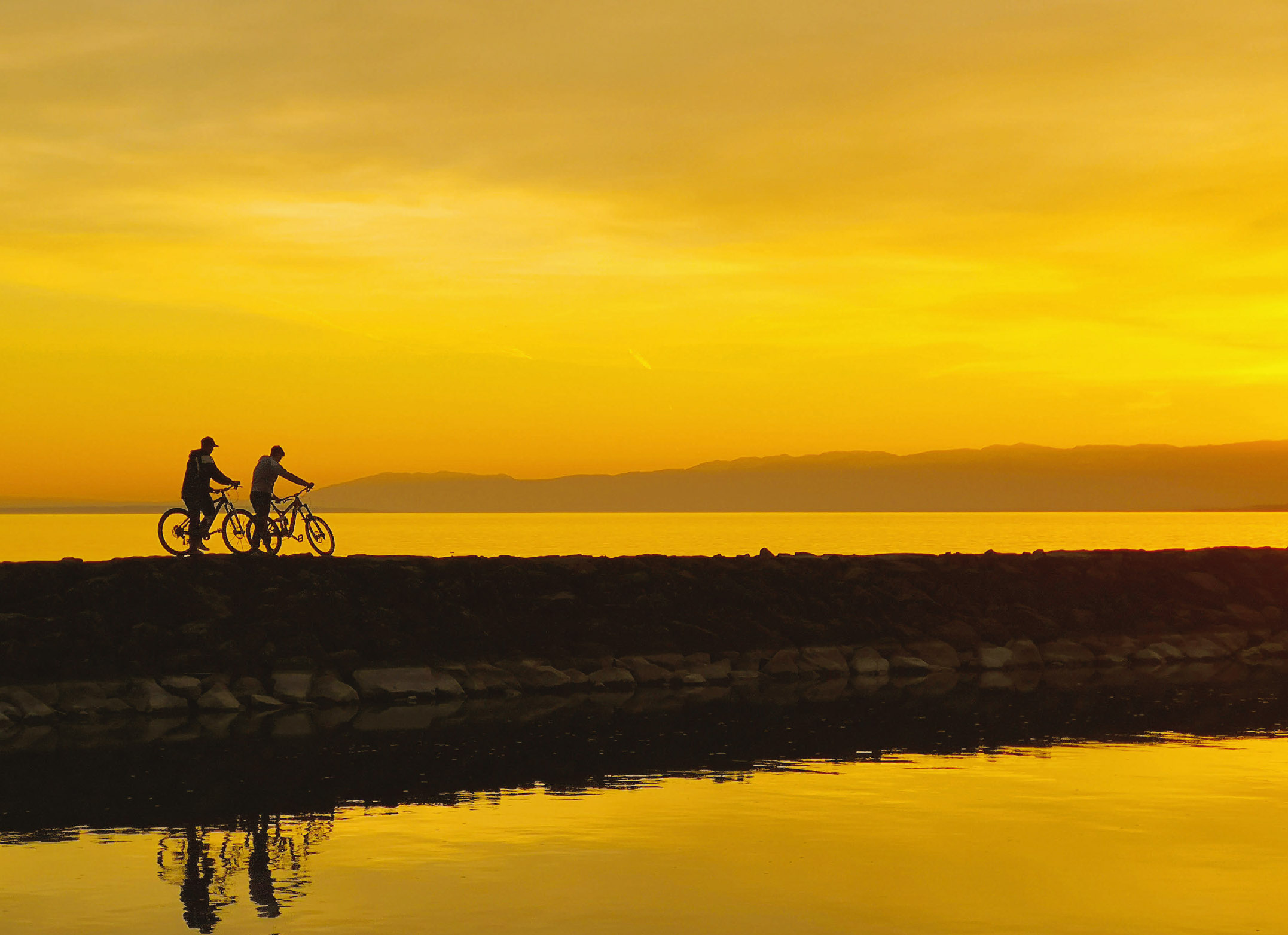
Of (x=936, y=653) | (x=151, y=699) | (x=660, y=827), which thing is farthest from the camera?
(x=936, y=653)

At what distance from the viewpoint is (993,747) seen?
24266mm

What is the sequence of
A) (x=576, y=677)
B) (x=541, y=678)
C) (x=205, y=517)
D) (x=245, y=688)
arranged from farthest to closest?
(x=205, y=517) < (x=576, y=677) < (x=541, y=678) < (x=245, y=688)

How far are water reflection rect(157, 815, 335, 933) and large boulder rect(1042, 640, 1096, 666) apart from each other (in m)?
24.8

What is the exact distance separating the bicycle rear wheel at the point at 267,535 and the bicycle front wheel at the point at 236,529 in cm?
6

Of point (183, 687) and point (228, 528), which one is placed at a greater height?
point (228, 528)

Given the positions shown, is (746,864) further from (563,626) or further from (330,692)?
(563,626)

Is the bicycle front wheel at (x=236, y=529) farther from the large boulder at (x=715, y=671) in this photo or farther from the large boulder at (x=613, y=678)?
the large boulder at (x=715, y=671)

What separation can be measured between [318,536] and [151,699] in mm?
8133

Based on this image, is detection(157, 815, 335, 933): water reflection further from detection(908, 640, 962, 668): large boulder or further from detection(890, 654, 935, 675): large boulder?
detection(908, 640, 962, 668): large boulder

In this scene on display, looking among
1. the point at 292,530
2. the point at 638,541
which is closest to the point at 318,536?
the point at 292,530

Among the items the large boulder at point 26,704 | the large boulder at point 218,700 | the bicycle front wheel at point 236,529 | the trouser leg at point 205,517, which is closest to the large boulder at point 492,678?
the large boulder at point 218,700

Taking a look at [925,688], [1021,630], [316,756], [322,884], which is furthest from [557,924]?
[1021,630]

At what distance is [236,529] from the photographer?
1340 inches

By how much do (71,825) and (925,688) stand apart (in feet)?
66.7
